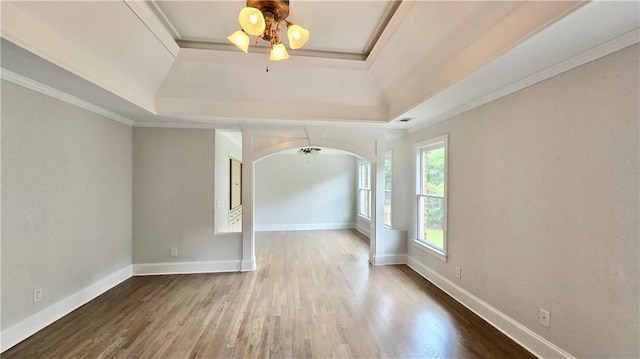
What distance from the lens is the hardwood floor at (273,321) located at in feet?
7.54

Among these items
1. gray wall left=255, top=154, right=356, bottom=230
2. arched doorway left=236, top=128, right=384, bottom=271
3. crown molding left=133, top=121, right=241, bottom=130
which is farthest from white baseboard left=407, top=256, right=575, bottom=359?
gray wall left=255, top=154, right=356, bottom=230

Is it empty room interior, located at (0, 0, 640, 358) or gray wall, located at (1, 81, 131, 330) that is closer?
empty room interior, located at (0, 0, 640, 358)

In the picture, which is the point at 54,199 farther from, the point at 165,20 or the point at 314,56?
the point at 314,56

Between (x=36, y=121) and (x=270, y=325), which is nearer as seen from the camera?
(x=36, y=121)

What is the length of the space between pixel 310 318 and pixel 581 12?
322 centimetres

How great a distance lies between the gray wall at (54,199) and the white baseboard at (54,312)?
0.05 m

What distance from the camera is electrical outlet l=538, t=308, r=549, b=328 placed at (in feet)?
7.09

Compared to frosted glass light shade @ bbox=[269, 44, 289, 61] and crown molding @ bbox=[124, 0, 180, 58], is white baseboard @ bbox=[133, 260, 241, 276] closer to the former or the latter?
crown molding @ bbox=[124, 0, 180, 58]

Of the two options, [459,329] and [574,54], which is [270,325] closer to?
[459,329]

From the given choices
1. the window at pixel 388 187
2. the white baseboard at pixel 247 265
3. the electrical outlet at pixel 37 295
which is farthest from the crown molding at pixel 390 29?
the electrical outlet at pixel 37 295

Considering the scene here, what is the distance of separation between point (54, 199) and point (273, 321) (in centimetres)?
265

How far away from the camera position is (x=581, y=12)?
141 cm

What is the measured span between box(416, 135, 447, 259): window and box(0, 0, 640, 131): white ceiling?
486 mm

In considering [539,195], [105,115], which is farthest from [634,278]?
[105,115]
